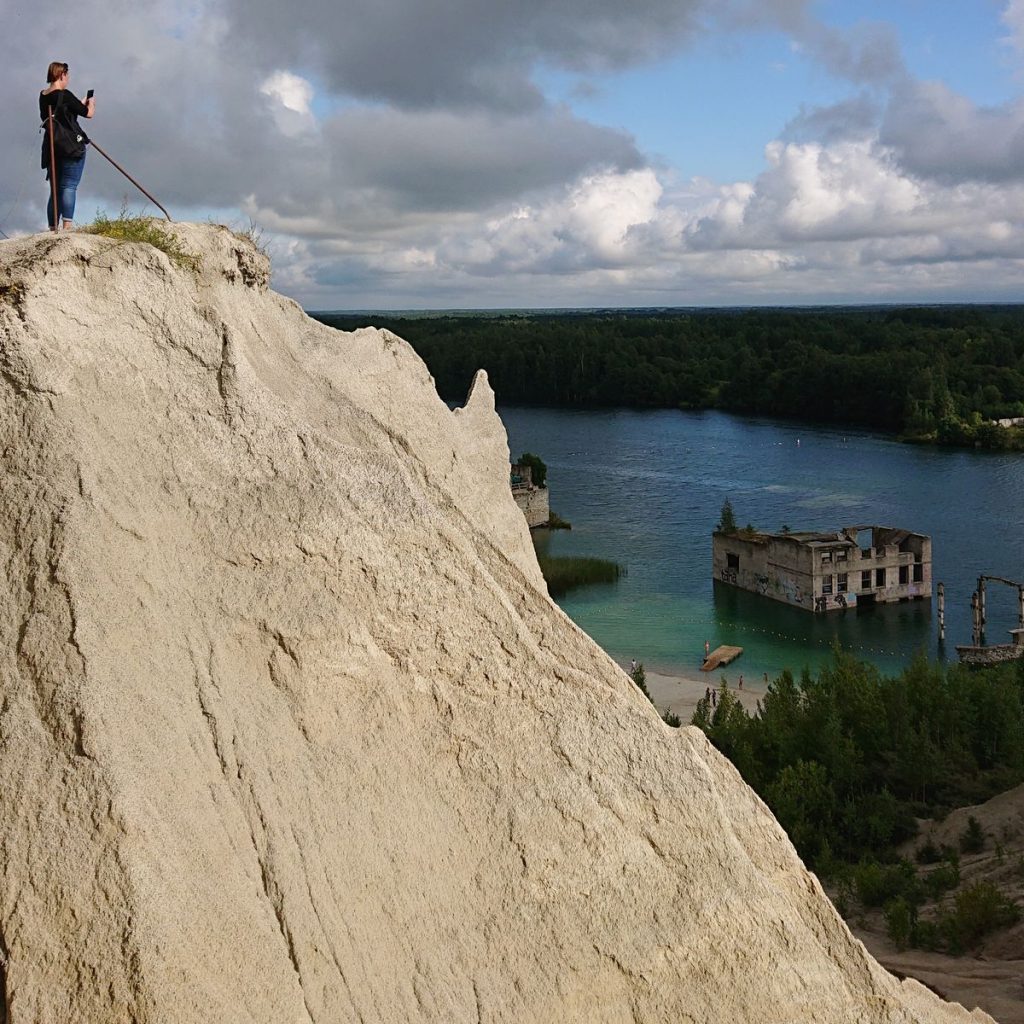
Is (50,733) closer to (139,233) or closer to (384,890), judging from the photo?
(384,890)

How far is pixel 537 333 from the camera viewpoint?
561ft

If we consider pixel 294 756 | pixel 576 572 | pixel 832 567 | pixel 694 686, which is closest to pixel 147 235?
pixel 294 756

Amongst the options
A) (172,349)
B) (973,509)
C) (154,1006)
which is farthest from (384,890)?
(973,509)

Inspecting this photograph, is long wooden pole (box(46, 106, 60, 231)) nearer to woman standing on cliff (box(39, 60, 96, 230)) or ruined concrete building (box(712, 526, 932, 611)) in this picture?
woman standing on cliff (box(39, 60, 96, 230))

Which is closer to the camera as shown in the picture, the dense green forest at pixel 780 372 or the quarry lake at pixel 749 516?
the quarry lake at pixel 749 516

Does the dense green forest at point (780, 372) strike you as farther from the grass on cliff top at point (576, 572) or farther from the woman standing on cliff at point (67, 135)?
the woman standing on cliff at point (67, 135)

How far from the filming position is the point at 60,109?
393 inches

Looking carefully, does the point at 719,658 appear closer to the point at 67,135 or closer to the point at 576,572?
the point at 576,572

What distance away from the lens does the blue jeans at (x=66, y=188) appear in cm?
992

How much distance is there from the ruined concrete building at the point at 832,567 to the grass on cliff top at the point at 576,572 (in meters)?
7.32

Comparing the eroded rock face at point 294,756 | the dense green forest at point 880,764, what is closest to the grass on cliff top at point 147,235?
the eroded rock face at point 294,756

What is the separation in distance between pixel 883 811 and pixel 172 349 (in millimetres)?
18153

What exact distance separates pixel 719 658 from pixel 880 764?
27.1m

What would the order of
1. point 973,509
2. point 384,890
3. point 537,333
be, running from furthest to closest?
point 537,333 → point 973,509 → point 384,890
